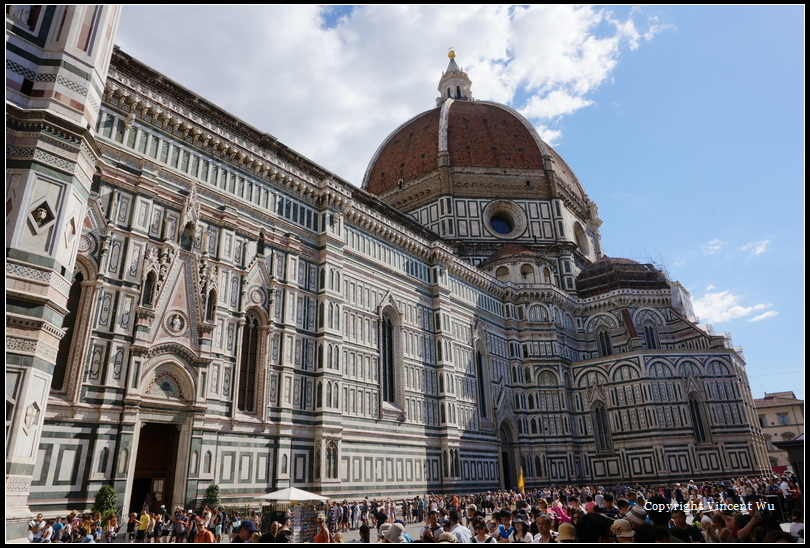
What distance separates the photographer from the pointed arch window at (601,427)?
1513 inches

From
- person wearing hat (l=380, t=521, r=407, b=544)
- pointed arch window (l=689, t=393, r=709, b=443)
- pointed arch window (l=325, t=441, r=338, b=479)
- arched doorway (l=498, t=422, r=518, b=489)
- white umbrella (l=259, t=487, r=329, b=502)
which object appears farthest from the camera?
pointed arch window (l=689, t=393, r=709, b=443)

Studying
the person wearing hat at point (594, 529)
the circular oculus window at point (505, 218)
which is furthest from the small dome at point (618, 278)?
the person wearing hat at point (594, 529)

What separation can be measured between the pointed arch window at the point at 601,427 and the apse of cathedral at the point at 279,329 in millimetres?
158

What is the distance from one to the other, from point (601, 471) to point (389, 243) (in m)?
22.9

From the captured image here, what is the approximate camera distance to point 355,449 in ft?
80.2

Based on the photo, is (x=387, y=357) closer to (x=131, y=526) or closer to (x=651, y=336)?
(x=131, y=526)

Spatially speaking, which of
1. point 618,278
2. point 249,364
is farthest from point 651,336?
point 249,364

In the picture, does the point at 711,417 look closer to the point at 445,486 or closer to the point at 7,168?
the point at 445,486

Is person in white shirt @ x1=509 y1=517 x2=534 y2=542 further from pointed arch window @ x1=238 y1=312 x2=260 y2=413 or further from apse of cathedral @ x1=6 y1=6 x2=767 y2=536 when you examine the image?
pointed arch window @ x1=238 y1=312 x2=260 y2=413

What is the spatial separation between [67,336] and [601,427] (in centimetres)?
3540

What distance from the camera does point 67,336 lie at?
53.7 feet

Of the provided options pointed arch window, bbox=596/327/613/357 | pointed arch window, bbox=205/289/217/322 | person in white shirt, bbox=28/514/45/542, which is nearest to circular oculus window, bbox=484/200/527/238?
pointed arch window, bbox=596/327/613/357

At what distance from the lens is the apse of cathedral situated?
9.44 metres

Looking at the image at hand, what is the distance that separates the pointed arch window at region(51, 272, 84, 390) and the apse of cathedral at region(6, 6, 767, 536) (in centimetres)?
9
